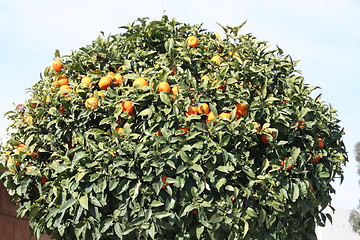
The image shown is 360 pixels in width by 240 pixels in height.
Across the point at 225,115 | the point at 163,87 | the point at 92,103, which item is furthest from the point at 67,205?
the point at 225,115

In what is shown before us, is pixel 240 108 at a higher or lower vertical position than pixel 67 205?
higher

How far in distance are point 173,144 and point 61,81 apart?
1.37 metres

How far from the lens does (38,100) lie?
4.56 metres

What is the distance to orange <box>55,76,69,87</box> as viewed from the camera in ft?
15.3

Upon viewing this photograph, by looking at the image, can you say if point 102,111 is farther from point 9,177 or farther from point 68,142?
point 9,177

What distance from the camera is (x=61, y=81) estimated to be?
467 cm

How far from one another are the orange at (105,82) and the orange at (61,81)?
0.50m

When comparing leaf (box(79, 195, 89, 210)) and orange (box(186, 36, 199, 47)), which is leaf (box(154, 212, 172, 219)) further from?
orange (box(186, 36, 199, 47))

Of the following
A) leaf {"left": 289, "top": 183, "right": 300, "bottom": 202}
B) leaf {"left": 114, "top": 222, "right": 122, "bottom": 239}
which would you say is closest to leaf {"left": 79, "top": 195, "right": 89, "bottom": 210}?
leaf {"left": 114, "top": 222, "right": 122, "bottom": 239}

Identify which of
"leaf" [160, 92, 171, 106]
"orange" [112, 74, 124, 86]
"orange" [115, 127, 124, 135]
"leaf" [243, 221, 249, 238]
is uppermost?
"orange" [112, 74, 124, 86]

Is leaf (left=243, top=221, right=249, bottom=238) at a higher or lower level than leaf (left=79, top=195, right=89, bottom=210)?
higher

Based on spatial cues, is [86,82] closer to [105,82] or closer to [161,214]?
[105,82]

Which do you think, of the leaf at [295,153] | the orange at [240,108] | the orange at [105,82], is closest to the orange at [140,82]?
the orange at [105,82]

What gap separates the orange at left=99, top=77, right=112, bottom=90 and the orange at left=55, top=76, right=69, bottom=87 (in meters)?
0.50
